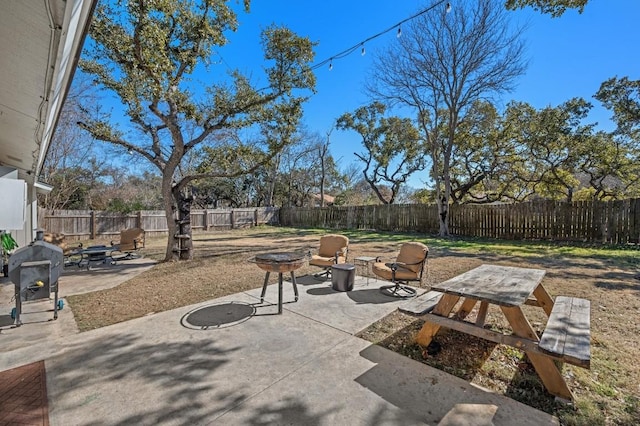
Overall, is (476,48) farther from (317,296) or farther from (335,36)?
(317,296)

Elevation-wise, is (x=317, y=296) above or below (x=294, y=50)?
below

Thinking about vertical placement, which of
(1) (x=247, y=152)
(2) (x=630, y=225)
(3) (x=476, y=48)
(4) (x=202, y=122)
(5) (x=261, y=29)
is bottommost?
(2) (x=630, y=225)

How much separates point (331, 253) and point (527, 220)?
371 inches

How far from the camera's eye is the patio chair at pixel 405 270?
4.54 m

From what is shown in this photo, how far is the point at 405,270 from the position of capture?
4625mm

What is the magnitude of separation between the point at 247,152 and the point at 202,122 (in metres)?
1.40

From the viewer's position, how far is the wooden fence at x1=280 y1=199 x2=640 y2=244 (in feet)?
30.1

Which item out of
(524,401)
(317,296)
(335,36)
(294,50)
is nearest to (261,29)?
(294,50)

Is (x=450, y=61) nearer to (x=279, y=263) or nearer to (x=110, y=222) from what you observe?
(x=279, y=263)

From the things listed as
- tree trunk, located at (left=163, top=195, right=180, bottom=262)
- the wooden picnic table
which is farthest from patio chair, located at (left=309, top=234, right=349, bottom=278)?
tree trunk, located at (left=163, top=195, right=180, bottom=262)

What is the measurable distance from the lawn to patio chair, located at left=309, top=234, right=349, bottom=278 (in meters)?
0.69

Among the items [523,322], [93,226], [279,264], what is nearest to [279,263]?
[279,264]

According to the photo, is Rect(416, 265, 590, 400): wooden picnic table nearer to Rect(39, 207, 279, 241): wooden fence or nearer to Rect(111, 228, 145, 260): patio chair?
Rect(111, 228, 145, 260): patio chair

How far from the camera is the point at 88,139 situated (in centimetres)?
1469
